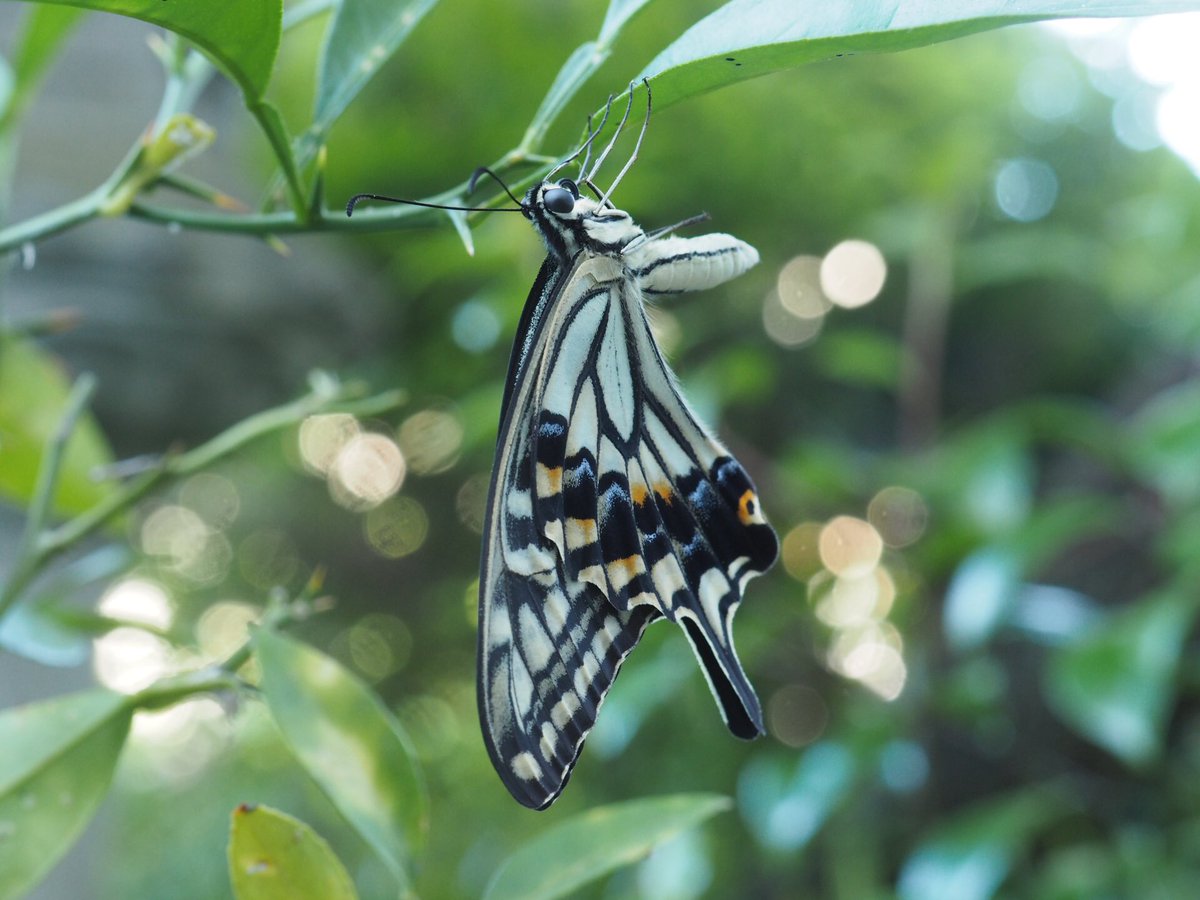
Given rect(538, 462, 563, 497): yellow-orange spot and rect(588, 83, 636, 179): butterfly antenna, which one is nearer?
rect(588, 83, 636, 179): butterfly antenna

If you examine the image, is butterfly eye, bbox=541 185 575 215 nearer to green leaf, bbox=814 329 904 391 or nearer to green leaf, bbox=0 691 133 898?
green leaf, bbox=0 691 133 898

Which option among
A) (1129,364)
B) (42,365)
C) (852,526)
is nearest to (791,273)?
(852,526)

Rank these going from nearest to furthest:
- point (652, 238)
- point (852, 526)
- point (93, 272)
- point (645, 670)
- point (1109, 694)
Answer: point (652, 238) → point (1109, 694) → point (645, 670) → point (852, 526) → point (93, 272)

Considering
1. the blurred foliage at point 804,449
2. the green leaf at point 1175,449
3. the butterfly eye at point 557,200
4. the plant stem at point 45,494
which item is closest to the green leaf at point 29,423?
the blurred foliage at point 804,449

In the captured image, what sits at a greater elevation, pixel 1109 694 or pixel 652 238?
pixel 652 238

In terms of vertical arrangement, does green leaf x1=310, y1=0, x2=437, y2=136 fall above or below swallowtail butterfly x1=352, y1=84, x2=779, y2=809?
above

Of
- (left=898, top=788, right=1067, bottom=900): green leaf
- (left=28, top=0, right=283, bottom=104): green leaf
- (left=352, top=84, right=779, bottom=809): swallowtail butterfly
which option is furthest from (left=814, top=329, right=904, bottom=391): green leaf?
(left=28, top=0, right=283, bottom=104): green leaf

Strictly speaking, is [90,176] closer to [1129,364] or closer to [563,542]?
[563,542]
